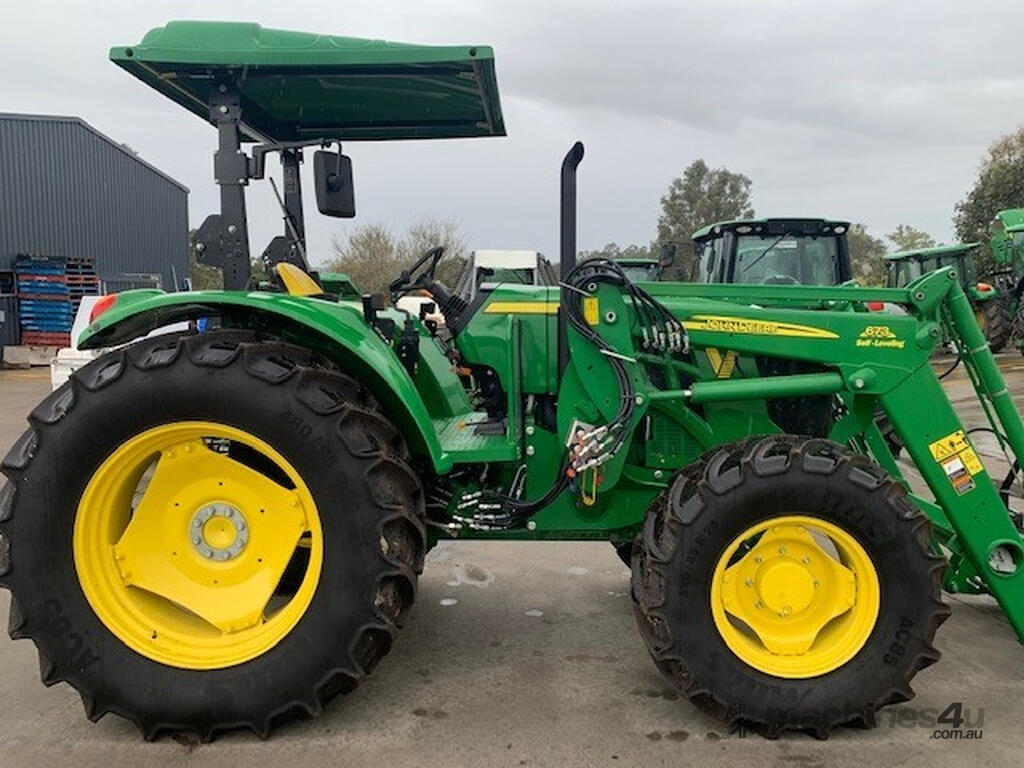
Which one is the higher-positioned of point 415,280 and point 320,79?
point 320,79

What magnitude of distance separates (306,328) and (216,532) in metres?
0.76

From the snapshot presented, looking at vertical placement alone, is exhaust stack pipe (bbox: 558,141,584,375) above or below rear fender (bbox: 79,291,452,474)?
above

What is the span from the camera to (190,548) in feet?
9.19

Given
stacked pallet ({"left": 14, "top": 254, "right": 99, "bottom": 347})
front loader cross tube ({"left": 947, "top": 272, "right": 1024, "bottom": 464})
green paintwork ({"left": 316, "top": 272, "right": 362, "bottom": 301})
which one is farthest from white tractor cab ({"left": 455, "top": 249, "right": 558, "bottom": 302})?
stacked pallet ({"left": 14, "top": 254, "right": 99, "bottom": 347})

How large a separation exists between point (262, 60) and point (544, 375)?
4.77 feet

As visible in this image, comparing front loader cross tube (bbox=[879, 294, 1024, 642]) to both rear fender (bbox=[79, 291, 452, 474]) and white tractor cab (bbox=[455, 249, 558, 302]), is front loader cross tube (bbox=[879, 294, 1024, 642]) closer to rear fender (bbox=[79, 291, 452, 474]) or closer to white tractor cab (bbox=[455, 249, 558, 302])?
rear fender (bbox=[79, 291, 452, 474])

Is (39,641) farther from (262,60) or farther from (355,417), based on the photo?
(262,60)

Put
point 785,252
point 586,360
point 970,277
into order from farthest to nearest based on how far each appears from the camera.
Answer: point 970,277 < point 785,252 < point 586,360

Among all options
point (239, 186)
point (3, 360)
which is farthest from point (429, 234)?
point (239, 186)

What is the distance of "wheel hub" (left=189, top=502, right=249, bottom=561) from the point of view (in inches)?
110

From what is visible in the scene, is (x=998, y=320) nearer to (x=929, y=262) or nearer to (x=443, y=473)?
(x=929, y=262)

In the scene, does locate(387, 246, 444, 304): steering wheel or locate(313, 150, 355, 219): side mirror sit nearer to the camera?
locate(313, 150, 355, 219): side mirror

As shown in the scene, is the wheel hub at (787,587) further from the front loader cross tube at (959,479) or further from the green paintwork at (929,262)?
the green paintwork at (929,262)

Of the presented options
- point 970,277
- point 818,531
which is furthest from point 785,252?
point 818,531
